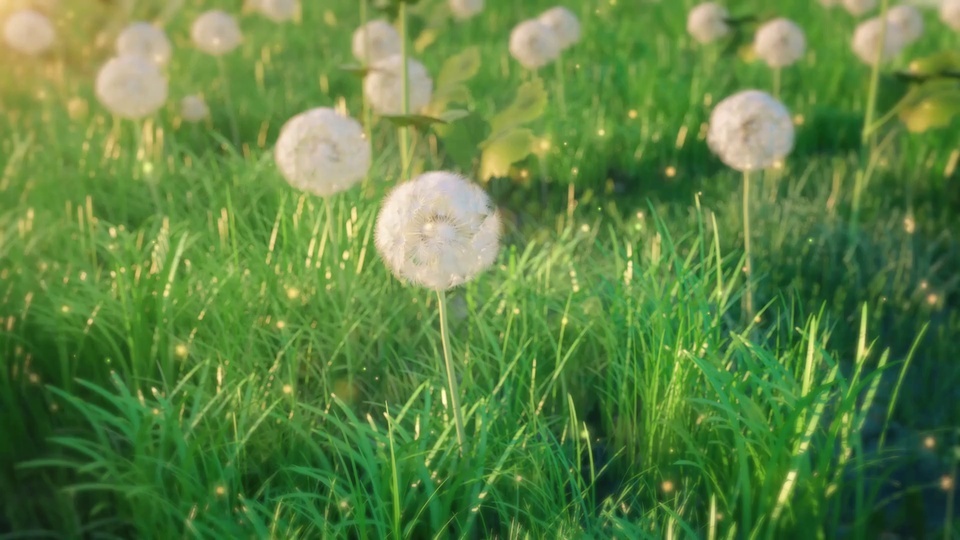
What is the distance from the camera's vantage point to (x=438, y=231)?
1593 mm

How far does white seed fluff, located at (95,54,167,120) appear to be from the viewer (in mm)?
3189

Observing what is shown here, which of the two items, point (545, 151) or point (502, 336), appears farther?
point (545, 151)

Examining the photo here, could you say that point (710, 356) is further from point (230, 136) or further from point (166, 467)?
point (230, 136)

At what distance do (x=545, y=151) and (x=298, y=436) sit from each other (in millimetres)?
1647

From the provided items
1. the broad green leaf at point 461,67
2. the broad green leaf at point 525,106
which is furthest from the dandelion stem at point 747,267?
the broad green leaf at point 461,67

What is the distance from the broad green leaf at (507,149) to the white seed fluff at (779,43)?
1.38 metres

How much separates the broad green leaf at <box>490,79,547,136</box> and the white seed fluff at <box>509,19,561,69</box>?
46.9 inches

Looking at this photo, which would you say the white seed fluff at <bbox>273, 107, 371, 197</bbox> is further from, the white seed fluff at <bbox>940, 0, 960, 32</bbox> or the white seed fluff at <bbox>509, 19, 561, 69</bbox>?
the white seed fluff at <bbox>940, 0, 960, 32</bbox>

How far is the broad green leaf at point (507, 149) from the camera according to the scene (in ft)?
8.19

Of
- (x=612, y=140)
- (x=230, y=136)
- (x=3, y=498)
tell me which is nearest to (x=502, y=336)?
(x=3, y=498)

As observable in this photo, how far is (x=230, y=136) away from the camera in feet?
13.3

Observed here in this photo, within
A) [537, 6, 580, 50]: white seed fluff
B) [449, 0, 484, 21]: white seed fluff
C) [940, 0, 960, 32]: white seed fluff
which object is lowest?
[537, 6, 580, 50]: white seed fluff

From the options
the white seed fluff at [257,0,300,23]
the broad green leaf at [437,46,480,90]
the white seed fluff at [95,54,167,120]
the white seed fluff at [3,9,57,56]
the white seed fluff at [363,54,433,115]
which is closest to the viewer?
the broad green leaf at [437,46,480,90]

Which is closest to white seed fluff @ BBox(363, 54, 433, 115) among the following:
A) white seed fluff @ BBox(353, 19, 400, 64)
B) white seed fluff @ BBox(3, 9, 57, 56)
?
white seed fluff @ BBox(353, 19, 400, 64)
